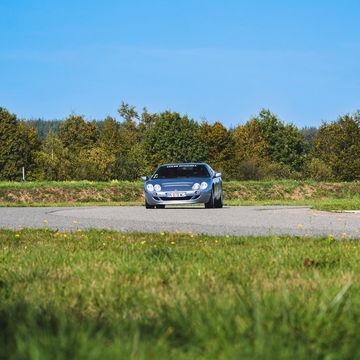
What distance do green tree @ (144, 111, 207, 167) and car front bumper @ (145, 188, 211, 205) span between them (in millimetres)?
51794

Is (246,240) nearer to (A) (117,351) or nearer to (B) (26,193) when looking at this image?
(A) (117,351)

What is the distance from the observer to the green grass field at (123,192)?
3222 centimetres

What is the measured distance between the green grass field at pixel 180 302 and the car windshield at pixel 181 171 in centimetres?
1317

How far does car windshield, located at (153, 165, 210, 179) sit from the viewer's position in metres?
20.1

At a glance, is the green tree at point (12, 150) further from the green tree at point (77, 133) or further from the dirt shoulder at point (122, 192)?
the dirt shoulder at point (122, 192)

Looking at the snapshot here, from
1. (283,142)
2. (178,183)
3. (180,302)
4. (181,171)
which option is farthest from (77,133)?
(180,302)

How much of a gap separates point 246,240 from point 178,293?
3909mm

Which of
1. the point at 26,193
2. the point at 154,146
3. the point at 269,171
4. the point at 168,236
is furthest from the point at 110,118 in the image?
the point at 168,236

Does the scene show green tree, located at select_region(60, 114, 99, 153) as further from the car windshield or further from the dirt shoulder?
the car windshield

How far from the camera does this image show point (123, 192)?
34062 millimetres

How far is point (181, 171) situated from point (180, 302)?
55.9 ft

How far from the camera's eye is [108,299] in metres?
3.83

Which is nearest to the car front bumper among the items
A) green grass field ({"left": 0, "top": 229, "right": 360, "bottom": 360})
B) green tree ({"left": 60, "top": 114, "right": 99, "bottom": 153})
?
green grass field ({"left": 0, "top": 229, "right": 360, "bottom": 360})

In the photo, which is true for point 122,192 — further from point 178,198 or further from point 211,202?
point 178,198
